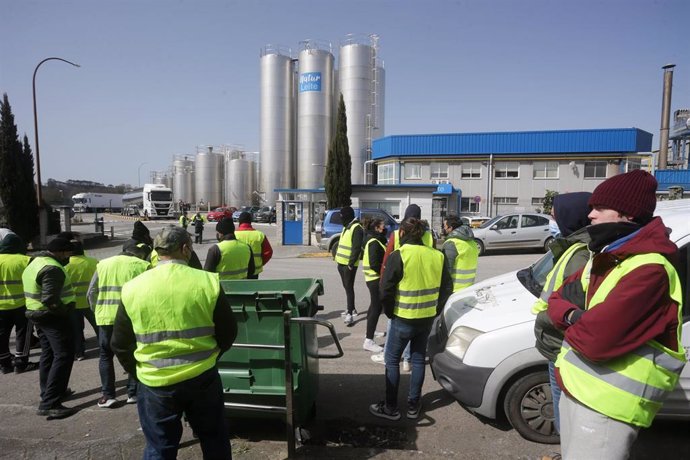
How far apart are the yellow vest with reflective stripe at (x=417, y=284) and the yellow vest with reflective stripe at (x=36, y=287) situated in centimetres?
320

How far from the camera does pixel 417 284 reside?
370 centimetres

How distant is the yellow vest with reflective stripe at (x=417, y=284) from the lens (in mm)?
3672

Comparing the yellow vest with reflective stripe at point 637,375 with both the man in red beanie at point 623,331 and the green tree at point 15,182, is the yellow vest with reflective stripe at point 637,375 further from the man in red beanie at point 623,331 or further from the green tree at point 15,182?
the green tree at point 15,182

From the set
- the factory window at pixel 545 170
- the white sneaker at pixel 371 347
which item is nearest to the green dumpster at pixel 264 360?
the white sneaker at pixel 371 347

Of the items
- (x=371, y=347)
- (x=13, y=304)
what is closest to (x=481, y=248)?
(x=371, y=347)

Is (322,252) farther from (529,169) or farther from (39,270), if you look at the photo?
(529,169)

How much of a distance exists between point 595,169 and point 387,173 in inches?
626

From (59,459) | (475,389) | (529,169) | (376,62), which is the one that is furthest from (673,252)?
(376,62)

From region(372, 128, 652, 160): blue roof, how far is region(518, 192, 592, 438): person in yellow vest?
107 feet

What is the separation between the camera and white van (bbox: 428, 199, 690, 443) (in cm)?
314

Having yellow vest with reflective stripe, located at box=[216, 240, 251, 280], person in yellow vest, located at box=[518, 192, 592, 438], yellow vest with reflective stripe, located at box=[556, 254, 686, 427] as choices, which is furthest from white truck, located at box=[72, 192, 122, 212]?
yellow vest with reflective stripe, located at box=[556, 254, 686, 427]

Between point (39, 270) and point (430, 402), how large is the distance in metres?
3.96

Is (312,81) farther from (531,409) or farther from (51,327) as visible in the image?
(531,409)

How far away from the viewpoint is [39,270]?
4.12 m
